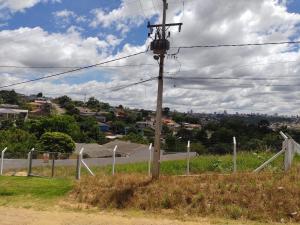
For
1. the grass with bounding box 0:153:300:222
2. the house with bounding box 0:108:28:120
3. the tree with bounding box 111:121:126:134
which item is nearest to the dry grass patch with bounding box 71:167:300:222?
the grass with bounding box 0:153:300:222

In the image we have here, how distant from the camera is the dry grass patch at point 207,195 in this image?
13.7 meters

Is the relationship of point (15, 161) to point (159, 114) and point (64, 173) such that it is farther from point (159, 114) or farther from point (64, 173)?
point (159, 114)

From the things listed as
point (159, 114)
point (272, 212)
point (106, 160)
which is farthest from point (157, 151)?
point (106, 160)

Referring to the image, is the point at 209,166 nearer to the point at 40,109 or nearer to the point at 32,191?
the point at 32,191

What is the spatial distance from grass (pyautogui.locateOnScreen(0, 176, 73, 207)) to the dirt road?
135cm

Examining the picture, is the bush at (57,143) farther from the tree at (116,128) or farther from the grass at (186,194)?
the tree at (116,128)

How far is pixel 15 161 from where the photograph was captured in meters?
28.1

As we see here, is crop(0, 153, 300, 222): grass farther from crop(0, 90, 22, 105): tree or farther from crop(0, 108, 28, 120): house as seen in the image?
crop(0, 90, 22, 105): tree

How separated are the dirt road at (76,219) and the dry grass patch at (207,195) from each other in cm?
72

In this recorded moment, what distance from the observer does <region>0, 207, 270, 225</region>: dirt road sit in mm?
13422

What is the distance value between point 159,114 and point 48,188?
4.89 meters

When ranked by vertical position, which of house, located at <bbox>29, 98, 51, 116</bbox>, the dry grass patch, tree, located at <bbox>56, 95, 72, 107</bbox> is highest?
tree, located at <bbox>56, 95, 72, 107</bbox>

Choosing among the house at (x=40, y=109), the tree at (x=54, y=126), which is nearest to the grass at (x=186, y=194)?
the tree at (x=54, y=126)

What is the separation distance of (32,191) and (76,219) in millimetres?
4201
